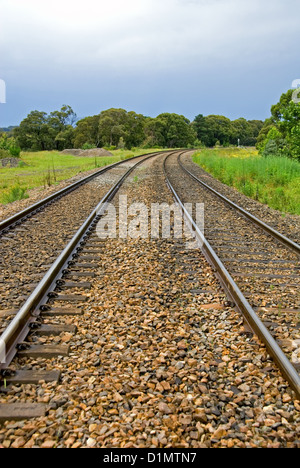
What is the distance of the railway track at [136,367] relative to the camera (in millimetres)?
→ 2342

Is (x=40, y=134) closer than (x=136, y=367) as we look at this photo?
No

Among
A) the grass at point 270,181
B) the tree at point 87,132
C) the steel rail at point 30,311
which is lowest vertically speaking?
the steel rail at point 30,311

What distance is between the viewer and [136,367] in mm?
3014

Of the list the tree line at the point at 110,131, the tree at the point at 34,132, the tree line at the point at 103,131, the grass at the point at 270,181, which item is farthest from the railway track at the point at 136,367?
the tree at the point at 34,132

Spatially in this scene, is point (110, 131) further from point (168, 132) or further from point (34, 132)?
point (168, 132)

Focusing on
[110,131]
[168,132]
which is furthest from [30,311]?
[168,132]

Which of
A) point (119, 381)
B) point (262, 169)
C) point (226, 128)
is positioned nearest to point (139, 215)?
point (119, 381)

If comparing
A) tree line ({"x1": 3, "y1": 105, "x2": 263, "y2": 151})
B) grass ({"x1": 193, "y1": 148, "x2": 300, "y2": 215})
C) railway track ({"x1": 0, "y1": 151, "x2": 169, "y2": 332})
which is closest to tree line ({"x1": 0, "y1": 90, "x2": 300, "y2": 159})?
tree line ({"x1": 3, "y1": 105, "x2": 263, "y2": 151})

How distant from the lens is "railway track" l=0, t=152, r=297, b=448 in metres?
2.34

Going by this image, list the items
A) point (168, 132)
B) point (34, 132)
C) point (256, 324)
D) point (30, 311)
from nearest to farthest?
point (256, 324)
point (30, 311)
point (34, 132)
point (168, 132)

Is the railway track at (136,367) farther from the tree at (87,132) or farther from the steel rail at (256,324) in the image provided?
the tree at (87,132)

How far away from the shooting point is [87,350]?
3244 mm

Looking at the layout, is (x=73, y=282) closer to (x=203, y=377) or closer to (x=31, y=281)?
(x=31, y=281)

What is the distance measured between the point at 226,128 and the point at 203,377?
102 m
